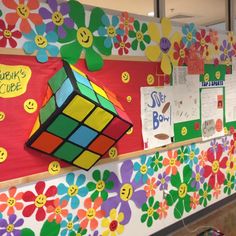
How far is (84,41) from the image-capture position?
1.46 meters

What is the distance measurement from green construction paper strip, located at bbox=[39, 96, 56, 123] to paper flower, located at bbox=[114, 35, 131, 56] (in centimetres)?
48

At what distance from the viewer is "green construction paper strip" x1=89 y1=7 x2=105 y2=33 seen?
149 cm

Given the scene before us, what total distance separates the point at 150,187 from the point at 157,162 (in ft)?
0.47

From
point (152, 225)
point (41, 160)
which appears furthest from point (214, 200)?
point (41, 160)

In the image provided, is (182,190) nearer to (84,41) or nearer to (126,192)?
(126,192)

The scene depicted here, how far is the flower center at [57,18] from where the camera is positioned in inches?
53.5

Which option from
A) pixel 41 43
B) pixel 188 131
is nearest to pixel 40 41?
pixel 41 43

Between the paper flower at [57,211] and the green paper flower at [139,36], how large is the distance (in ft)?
2.75

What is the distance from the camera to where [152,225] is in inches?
72.2

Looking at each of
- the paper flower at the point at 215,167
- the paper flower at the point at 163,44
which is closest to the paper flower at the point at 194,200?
the paper flower at the point at 215,167

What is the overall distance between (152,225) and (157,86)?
78cm

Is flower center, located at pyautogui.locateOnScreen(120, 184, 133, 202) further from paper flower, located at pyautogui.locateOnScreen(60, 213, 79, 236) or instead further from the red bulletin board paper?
the red bulletin board paper

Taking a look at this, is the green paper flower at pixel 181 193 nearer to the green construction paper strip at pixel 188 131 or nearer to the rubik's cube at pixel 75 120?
the green construction paper strip at pixel 188 131

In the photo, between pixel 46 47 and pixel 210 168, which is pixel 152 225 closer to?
pixel 210 168
